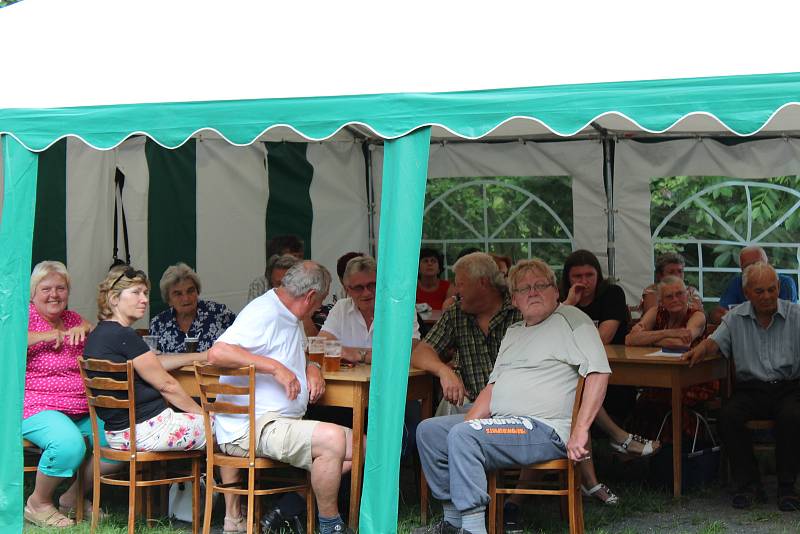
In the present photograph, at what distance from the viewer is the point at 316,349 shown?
4.95m

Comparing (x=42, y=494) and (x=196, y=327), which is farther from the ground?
(x=196, y=327)

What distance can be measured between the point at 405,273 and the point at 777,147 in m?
4.86

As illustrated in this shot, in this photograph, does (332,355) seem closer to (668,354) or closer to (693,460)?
(668,354)

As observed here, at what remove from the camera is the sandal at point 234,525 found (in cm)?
479

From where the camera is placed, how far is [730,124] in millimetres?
3873

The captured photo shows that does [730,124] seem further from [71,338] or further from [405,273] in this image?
[71,338]

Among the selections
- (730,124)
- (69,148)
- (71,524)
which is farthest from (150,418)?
(69,148)

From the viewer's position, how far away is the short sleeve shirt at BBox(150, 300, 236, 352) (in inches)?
226

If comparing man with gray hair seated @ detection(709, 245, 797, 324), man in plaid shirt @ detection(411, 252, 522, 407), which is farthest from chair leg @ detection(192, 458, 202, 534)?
man with gray hair seated @ detection(709, 245, 797, 324)

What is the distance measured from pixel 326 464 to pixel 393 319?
692 millimetres

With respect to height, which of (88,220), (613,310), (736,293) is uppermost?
(88,220)

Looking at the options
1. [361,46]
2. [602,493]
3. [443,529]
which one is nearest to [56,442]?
[443,529]

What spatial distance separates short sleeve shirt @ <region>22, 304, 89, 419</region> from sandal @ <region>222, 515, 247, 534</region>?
35.6 inches

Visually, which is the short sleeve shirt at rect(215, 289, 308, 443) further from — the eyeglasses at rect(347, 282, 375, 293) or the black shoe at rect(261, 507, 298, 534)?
the eyeglasses at rect(347, 282, 375, 293)
